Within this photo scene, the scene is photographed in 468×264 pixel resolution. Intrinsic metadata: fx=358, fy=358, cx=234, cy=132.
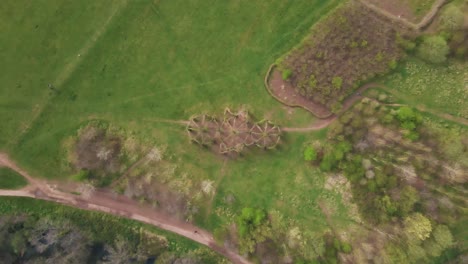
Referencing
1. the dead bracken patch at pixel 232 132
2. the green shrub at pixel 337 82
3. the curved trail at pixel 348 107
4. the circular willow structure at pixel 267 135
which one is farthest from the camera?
the dead bracken patch at pixel 232 132

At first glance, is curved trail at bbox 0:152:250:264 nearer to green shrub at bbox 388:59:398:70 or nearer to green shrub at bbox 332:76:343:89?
green shrub at bbox 332:76:343:89

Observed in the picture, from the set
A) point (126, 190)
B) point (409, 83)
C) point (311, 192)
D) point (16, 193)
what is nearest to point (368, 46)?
point (409, 83)

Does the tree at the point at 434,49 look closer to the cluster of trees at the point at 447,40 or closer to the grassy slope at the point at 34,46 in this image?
the cluster of trees at the point at 447,40

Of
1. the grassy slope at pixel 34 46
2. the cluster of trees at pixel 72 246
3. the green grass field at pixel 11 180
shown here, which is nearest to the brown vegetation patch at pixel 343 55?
the cluster of trees at pixel 72 246

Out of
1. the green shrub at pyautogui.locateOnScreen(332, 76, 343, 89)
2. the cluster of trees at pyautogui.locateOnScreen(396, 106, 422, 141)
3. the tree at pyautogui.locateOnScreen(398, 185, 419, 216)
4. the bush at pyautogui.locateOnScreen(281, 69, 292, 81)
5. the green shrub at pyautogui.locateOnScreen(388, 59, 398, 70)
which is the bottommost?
the tree at pyautogui.locateOnScreen(398, 185, 419, 216)

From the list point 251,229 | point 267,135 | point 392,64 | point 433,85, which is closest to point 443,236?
point 433,85

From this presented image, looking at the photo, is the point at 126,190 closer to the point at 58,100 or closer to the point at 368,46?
the point at 58,100

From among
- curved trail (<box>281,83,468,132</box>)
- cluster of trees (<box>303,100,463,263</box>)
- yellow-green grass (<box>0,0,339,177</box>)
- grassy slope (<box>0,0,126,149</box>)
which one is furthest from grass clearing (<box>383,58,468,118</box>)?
grassy slope (<box>0,0,126,149</box>)
